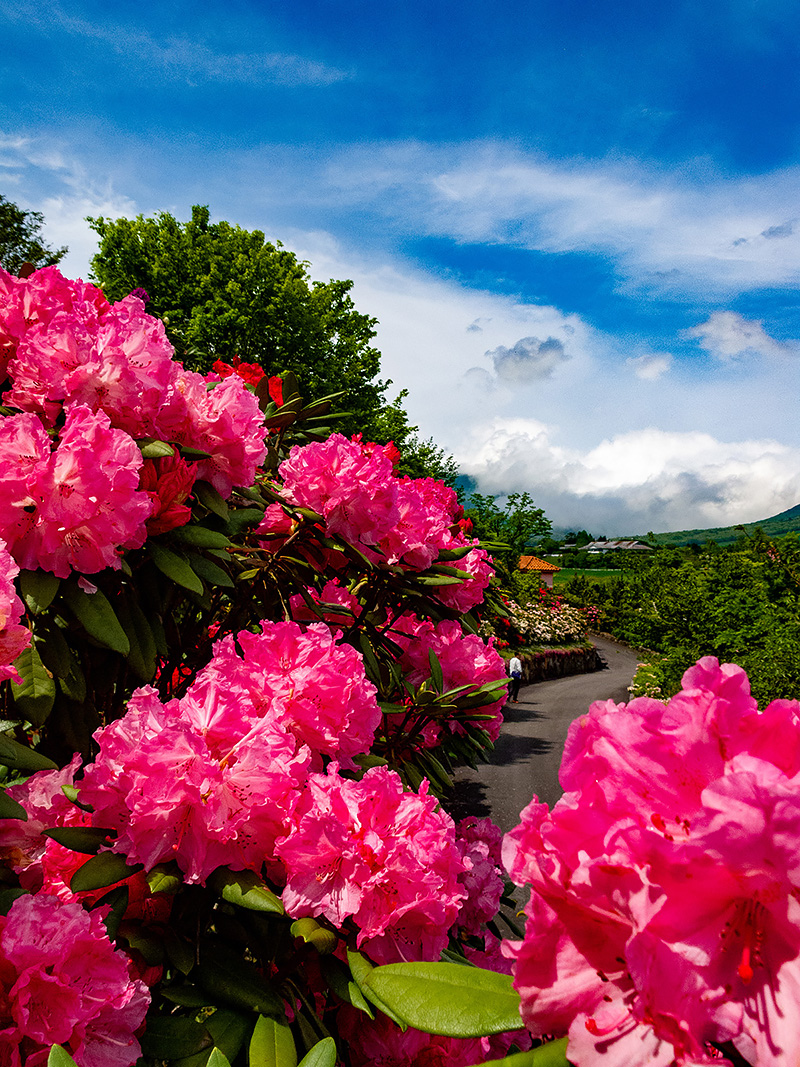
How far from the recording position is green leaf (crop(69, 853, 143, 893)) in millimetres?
921

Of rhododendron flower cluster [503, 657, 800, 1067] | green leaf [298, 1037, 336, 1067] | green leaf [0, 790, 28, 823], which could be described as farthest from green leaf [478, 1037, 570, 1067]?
green leaf [0, 790, 28, 823]

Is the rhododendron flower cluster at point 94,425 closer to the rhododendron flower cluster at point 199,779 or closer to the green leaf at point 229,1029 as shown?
the rhododendron flower cluster at point 199,779

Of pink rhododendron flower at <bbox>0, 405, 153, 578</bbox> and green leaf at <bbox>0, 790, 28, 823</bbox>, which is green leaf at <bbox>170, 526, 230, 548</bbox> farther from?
green leaf at <bbox>0, 790, 28, 823</bbox>

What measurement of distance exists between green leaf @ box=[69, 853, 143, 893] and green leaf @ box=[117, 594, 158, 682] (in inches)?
16.9

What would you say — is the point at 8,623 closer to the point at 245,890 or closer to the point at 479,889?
the point at 245,890

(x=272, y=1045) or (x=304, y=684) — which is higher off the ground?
(x=304, y=684)

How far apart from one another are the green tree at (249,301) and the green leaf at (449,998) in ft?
47.0

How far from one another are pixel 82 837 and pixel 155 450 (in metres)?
0.74

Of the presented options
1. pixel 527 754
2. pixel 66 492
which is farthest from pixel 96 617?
pixel 527 754

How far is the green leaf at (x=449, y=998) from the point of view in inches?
26.1

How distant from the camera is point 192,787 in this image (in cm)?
95

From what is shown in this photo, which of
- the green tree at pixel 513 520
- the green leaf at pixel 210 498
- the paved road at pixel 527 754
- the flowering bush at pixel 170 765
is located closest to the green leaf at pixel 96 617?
the flowering bush at pixel 170 765

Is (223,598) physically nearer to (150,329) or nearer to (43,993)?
(150,329)

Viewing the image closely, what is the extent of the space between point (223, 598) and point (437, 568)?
902 mm
